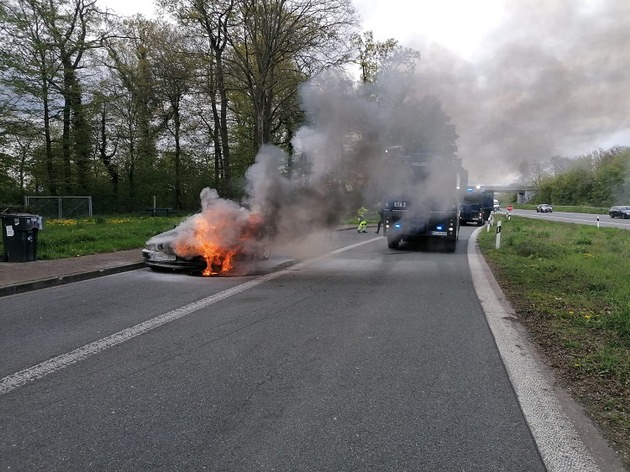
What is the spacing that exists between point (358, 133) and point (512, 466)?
10.9 metres

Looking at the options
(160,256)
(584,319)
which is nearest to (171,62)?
(160,256)

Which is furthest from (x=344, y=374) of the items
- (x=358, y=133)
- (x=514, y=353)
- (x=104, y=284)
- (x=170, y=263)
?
(x=358, y=133)

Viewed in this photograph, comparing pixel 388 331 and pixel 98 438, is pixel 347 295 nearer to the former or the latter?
pixel 388 331

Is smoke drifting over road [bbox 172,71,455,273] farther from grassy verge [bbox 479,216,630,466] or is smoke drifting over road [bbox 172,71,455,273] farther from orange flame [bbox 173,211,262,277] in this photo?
grassy verge [bbox 479,216,630,466]

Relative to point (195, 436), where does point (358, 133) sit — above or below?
above

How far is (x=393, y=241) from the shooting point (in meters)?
15.5

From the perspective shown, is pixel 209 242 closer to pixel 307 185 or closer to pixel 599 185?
pixel 307 185

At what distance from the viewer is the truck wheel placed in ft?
49.7

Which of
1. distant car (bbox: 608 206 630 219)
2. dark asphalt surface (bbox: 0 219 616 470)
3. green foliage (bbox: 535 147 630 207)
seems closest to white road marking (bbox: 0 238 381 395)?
dark asphalt surface (bbox: 0 219 616 470)

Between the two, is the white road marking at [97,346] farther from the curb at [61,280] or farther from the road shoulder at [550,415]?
the road shoulder at [550,415]

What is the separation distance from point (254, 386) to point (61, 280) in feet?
20.6

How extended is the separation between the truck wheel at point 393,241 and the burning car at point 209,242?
6.10 meters

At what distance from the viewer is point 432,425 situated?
3.06m

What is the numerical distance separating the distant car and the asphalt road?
137 feet
